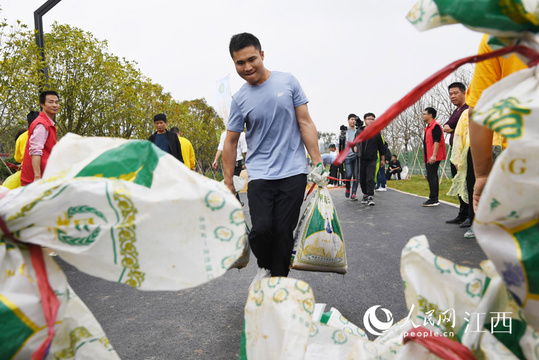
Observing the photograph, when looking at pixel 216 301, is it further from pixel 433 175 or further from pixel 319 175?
pixel 433 175

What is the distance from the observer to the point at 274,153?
9.93ft

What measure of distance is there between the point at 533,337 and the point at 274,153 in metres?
2.23

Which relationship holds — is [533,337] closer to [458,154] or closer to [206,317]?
[206,317]

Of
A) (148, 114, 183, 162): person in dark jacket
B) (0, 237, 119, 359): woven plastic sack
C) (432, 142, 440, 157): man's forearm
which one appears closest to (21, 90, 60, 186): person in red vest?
(148, 114, 183, 162): person in dark jacket

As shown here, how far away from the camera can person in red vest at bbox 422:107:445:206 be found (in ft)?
25.2

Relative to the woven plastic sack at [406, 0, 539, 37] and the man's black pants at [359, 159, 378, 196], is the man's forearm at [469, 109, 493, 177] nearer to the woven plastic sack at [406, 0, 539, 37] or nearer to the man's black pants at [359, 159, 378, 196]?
the woven plastic sack at [406, 0, 539, 37]

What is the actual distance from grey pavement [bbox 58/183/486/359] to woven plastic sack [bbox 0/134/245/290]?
4.93 ft

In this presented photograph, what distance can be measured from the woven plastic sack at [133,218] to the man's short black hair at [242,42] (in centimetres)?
210

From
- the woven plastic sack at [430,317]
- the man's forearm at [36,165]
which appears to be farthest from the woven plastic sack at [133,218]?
the man's forearm at [36,165]

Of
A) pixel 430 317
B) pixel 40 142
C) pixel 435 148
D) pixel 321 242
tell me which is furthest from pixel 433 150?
pixel 430 317

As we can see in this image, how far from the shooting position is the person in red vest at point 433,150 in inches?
303

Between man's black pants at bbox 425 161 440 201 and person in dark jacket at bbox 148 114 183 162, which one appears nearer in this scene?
person in dark jacket at bbox 148 114 183 162

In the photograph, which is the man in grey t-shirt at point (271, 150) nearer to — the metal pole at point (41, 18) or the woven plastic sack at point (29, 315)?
the woven plastic sack at point (29, 315)

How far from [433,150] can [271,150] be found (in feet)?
18.0
